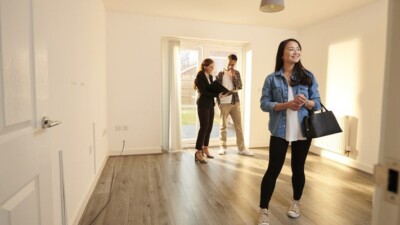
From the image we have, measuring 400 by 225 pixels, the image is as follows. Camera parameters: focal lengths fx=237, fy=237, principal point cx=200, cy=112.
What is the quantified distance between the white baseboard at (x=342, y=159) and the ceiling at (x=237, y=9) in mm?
2173

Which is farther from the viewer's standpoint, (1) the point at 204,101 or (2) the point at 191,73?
(2) the point at 191,73

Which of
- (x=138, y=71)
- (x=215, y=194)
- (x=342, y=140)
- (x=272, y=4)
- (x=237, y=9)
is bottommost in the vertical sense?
(x=215, y=194)

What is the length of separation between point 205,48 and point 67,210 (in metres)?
3.48

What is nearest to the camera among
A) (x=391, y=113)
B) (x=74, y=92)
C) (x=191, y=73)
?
(x=391, y=113)

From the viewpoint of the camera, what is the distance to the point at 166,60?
13.6 ft

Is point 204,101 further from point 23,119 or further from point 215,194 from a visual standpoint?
point 23,119

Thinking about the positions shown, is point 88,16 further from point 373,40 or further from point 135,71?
point 373,40

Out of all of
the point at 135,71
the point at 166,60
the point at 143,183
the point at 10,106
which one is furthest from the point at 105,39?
the point at 10,106

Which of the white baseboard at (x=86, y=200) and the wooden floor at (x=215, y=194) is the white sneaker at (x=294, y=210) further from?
the white baseboard at (x=86, y=200)

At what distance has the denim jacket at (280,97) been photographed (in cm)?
172

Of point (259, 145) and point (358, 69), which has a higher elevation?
point (358, 69)

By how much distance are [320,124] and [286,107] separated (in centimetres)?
27

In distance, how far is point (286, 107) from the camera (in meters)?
1.65

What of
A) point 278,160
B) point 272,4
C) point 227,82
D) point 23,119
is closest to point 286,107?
point 278,160
